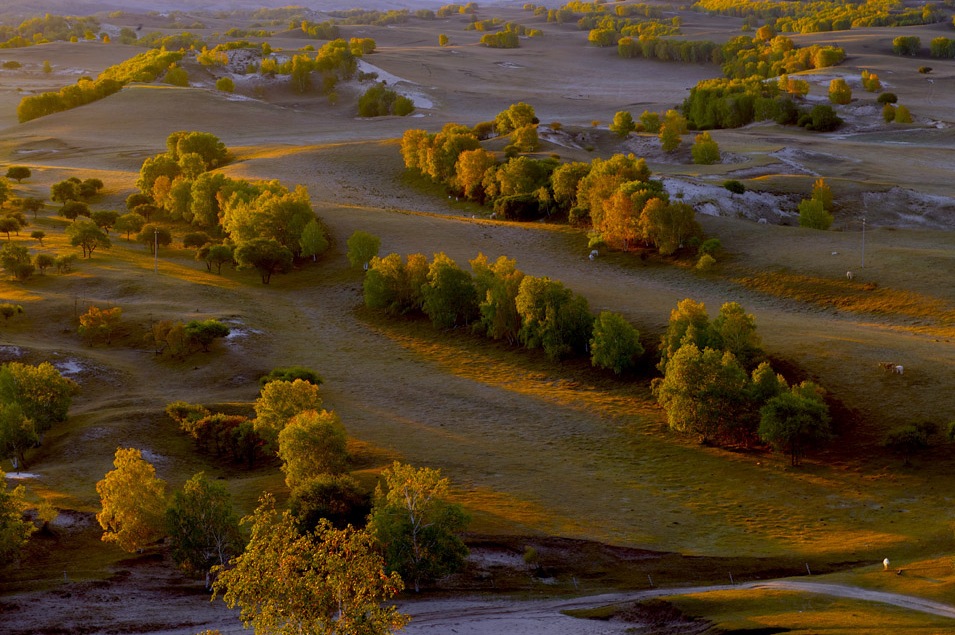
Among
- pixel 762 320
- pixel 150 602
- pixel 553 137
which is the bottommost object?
pixel 150 602

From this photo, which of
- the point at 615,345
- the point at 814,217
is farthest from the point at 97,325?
the point at 814,217

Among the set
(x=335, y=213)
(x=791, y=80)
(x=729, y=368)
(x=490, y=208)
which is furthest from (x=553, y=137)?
(x=729, y=368)

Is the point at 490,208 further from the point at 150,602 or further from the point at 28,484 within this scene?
the point at 150,602

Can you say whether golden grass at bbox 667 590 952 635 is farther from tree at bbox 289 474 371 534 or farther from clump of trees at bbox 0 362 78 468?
clump of trees at bbox 0 362 78 468

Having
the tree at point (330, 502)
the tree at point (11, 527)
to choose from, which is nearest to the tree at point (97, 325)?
the tree at point (11, 527)

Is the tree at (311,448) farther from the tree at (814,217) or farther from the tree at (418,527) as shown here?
the tree at (814,217)
